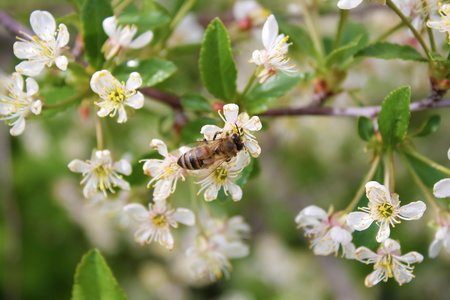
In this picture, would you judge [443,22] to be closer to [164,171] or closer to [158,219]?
[164,171]

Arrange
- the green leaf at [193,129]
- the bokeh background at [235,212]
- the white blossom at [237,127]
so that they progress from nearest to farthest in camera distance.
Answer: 1. the white blossom at [237,127]
2. the green leaf at [193,129]
3. the bokeh background at [235,212]

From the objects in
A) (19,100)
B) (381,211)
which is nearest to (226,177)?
(381,211)

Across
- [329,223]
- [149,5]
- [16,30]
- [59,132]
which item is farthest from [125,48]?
[59,132]

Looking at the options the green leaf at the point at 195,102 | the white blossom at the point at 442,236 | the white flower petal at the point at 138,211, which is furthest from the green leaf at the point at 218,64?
the white blossom at the point at 442,236

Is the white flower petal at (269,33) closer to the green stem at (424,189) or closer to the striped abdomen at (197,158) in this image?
the striped abdomen at (197,158)

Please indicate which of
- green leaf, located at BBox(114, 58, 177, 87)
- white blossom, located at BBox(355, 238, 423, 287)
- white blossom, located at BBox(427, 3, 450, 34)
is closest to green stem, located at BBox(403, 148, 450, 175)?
white blossom, located at BBox(355, 238, 423, 287)

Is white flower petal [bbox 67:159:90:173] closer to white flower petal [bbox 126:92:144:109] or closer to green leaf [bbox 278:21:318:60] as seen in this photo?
white flower petal [bbox 126:92:144:109]
